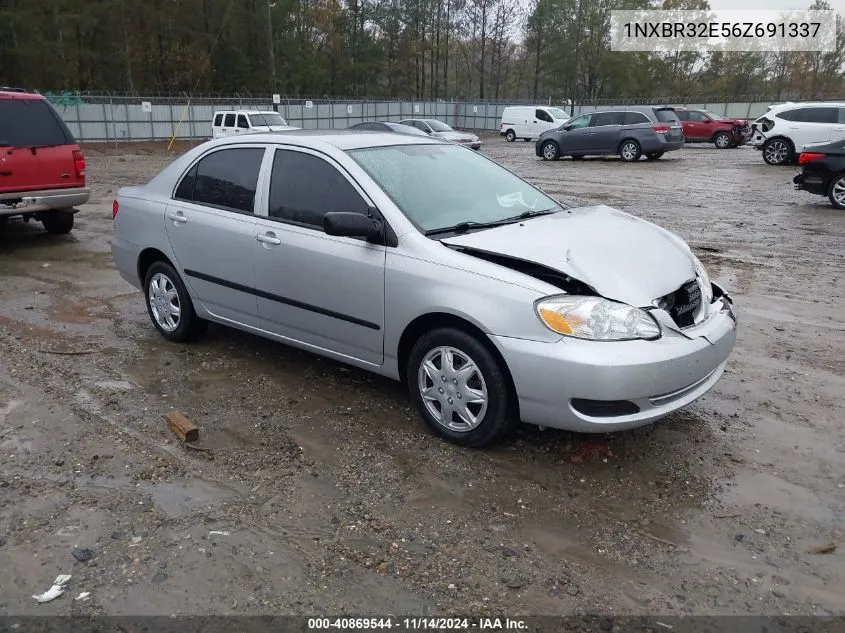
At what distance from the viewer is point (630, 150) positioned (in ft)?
78.2

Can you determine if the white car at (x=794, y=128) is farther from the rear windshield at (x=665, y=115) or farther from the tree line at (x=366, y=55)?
the tree line at (x=366, y=55)

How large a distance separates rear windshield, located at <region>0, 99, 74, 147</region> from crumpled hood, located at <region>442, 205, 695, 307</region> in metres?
7.28

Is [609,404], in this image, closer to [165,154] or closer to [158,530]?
[158,530]

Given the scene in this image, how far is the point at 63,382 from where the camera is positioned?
4.97 m

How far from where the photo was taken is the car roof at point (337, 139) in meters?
4.72

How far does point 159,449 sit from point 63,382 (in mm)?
1431

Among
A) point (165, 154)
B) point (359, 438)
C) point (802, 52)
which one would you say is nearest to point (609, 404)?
point (359, 438)

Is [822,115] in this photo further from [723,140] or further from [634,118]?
[723,140]

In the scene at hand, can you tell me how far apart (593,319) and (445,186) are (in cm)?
154

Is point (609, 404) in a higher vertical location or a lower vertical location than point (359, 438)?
higher

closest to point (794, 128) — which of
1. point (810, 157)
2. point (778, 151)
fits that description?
point (778, 151)

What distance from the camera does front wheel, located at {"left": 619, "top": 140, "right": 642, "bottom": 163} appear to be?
23641 millimetres

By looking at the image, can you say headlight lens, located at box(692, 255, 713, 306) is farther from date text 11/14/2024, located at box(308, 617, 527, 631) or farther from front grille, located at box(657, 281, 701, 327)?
date text 11/14/2024, located at box(308, 617, 527, 631)

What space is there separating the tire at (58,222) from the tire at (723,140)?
27118 mm
